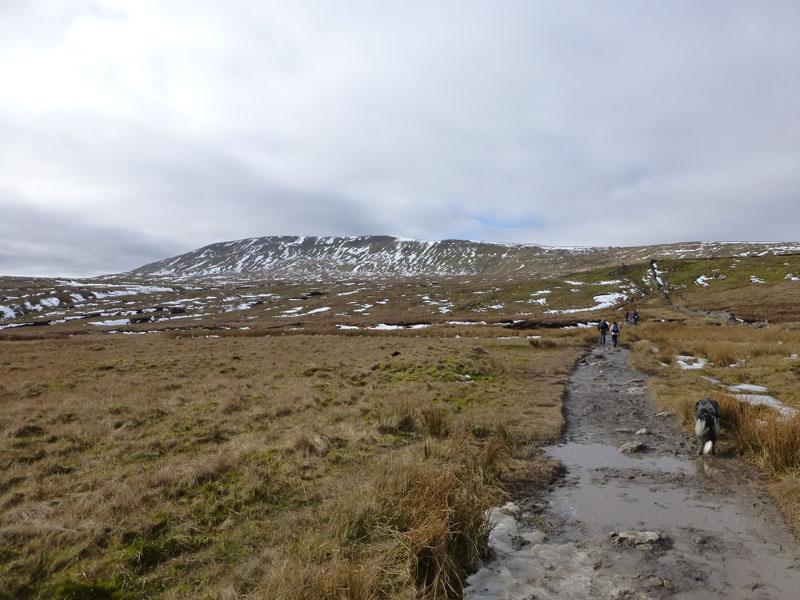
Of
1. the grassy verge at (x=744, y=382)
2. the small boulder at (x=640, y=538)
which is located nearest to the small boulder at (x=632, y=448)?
the grassy verge at (x=744, y=382)

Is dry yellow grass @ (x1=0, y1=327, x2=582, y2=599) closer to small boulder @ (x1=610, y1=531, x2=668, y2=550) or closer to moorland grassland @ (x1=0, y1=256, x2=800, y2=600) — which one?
moorland grassland @ (x1=0, y1=256, x2=800, y2=600)

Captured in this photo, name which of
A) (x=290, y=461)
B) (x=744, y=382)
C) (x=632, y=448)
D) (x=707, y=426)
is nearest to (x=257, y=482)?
(x=290, y=461)

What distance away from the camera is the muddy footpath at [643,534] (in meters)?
5.11

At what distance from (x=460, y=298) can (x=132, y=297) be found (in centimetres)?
11082

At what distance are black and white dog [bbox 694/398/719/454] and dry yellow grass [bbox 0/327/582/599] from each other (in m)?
3.34

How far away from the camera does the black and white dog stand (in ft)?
30.8

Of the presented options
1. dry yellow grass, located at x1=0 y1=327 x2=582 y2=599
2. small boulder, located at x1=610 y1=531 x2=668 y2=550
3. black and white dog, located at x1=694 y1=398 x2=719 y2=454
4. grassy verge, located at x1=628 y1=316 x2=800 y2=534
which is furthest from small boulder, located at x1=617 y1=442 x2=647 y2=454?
small boulder, located at x1=610 y1=531 x2=668 y2=550

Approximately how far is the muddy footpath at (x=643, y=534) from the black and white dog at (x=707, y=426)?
0.27 m

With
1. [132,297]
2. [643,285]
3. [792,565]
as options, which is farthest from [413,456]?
[132,297]

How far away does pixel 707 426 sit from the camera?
9.60 meters

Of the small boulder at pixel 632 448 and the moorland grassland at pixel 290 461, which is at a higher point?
the moorland grassland at pixel 290 461

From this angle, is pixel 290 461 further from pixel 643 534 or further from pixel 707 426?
pixel 707 426

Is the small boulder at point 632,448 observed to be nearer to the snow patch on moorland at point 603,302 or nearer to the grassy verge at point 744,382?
the grassy verge at point 744,382

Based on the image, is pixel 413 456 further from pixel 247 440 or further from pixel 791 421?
pixel 791 421
